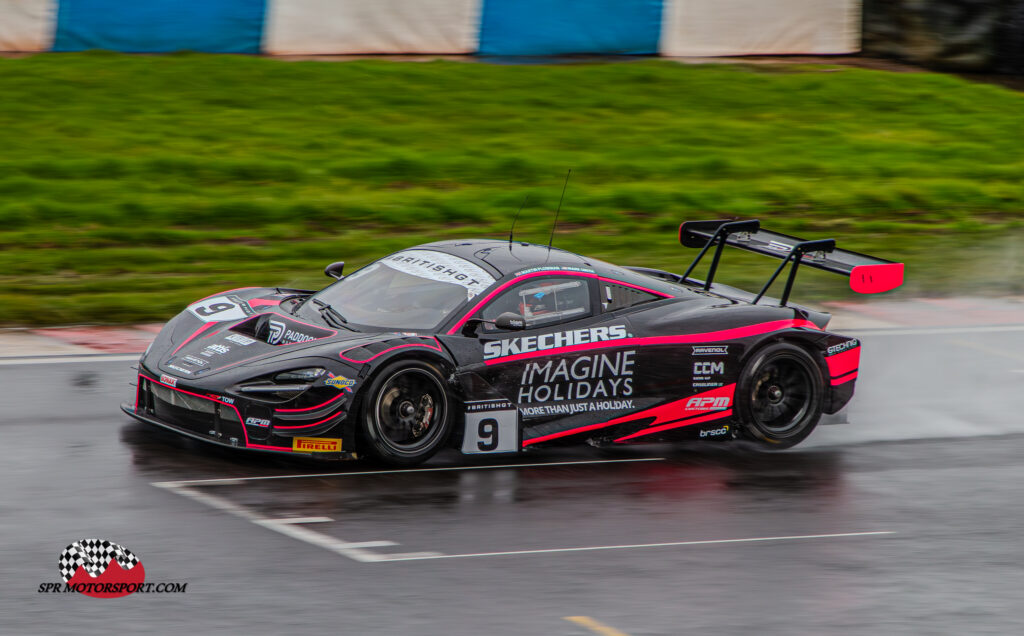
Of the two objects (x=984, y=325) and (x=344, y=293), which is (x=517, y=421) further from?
(x=984, y=325)

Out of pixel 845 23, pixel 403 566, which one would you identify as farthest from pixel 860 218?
pixel 403 566

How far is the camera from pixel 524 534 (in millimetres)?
7660

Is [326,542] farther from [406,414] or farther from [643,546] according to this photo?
[643,546]

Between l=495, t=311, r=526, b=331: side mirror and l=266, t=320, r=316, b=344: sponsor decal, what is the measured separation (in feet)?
3.73

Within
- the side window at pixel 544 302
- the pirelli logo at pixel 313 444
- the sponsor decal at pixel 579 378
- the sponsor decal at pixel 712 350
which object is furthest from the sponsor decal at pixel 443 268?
the sponsor decal at pixel 712 350

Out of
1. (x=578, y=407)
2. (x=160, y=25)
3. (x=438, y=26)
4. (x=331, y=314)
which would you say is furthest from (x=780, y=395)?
(x=160, y=25)

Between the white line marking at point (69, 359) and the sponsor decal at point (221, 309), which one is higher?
the sponsor decal at point (221, 309)

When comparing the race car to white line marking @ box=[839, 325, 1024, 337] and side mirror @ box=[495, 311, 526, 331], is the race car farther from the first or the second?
white line marking @ box=[839, 325, 1024, 337]

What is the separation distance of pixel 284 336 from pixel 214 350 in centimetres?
43

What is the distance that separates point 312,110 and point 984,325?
32.1ft

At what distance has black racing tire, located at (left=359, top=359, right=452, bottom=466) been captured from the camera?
836 cm

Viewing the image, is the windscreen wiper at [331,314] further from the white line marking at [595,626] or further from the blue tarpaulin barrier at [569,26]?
the blue tarpaulin barrier at [569,26]

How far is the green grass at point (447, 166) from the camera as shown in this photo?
14.9 metres

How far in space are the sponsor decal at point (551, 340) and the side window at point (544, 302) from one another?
102mm
